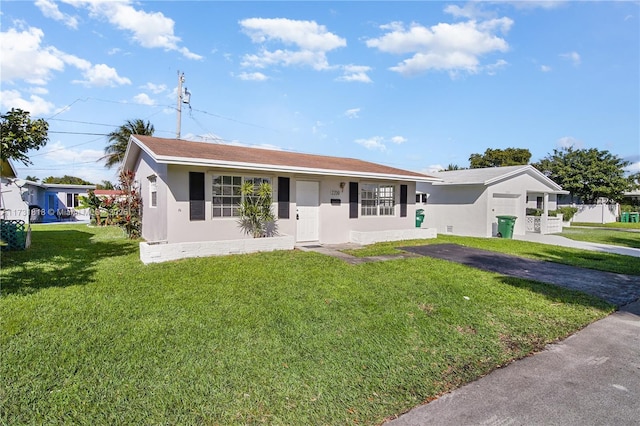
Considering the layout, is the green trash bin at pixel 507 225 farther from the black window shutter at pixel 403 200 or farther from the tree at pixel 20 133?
the tree at pixel 20 133

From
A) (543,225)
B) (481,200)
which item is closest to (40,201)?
(481,200)

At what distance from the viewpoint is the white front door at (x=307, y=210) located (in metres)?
11.2

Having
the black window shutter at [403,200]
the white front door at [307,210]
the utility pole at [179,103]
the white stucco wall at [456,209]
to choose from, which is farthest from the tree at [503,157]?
the white front door at [307,210]

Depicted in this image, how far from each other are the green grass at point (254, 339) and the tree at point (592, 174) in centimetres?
2700

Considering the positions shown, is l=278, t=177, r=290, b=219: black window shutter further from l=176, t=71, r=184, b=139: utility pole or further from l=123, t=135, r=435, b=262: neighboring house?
l=176, t=71, r=184, b=139: utility pole

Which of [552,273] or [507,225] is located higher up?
[507,225]

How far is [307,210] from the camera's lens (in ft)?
37.3

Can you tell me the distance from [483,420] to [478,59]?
15.2 meters

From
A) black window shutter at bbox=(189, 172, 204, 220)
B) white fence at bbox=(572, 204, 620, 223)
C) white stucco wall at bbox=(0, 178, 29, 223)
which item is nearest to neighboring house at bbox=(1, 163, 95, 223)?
white stucco wall at bbox=(0, 178, 29, 223)

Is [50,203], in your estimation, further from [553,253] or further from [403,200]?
[553,253]

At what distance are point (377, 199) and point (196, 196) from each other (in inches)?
274

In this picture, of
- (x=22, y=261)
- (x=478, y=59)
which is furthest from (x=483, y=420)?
(x=478, y=59)

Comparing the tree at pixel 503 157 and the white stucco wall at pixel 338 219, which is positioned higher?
the tree at pixel 503 157

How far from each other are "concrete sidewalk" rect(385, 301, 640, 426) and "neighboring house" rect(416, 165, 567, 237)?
41.0 ft
